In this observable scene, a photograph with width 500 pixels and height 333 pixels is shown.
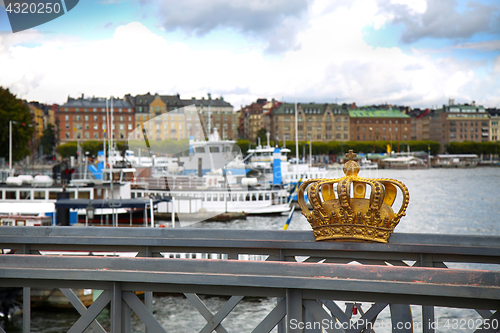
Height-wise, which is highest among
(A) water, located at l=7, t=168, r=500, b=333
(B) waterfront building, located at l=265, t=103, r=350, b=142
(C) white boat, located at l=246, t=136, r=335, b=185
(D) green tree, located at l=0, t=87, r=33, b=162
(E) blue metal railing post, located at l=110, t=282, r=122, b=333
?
(B) waterfront building, located at l=265, t=103, r=350, b=142

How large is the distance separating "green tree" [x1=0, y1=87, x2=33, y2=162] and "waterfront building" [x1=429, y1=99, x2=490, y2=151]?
415 feet

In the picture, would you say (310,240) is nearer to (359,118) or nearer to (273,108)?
(273,108)

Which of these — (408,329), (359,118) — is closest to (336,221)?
(408,329)

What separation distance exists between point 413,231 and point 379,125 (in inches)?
4587

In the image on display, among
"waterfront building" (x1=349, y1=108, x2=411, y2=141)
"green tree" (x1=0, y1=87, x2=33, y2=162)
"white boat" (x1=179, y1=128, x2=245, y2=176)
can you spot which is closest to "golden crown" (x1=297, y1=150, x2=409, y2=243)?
"white boat" (x1=179, y1=128, x2=245, y2=176)

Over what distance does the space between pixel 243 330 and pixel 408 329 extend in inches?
446

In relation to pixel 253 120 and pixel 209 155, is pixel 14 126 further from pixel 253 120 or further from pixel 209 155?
pixel 253 120

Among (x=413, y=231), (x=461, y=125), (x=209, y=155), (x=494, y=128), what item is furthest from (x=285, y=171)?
(x=494, y=128)

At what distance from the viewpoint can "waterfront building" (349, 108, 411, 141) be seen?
140 metres

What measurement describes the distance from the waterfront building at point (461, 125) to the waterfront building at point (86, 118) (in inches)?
3582

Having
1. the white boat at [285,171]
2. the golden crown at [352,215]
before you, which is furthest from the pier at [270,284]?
the white boat at [285,171]

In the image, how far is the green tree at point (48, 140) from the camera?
114137 mm

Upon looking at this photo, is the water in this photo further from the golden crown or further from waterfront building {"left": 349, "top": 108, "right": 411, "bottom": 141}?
waterfront building {"left": 349, "top": 108, "right": 411, "bottom": 141}

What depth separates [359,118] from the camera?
13962 centimetres
